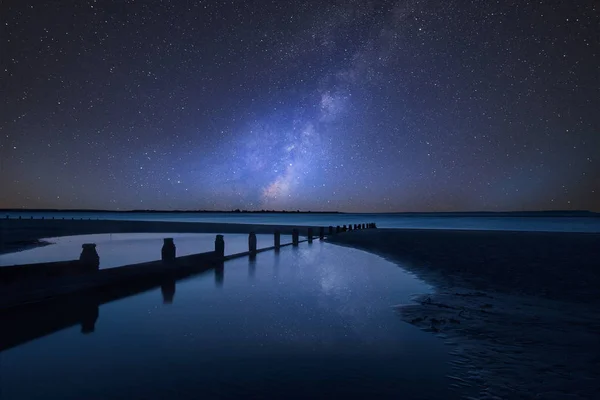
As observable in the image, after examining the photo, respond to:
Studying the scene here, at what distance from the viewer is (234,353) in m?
6.46

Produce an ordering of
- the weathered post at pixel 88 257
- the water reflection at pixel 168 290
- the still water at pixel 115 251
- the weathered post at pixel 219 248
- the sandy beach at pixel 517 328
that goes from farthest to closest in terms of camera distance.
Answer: the still water at pixel 115 251
the weathered post at pixel 219 248
the weathered post at pixel 88 257
the water reflection at pixel 168 290
the sandy beach at pixel 517 328

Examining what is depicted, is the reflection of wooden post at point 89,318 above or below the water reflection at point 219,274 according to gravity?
above

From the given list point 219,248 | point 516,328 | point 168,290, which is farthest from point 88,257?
point 516,328

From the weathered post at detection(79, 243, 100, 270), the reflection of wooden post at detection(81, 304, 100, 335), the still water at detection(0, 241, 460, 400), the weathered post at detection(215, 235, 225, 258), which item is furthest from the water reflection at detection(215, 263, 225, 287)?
the reflection of wooden post at detection(81, 304, 100, 335)

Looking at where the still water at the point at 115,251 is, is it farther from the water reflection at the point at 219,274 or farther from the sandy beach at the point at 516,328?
the sandy beach at the point at 516,328

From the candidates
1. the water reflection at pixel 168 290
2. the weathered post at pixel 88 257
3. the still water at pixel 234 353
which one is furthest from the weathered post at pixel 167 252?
the still water at pixel 234 353

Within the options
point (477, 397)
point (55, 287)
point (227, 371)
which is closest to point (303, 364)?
point (227, 371)

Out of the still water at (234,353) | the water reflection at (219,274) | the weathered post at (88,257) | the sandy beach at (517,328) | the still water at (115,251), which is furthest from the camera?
the still water at (115,251)

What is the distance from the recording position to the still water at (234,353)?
4984 mm

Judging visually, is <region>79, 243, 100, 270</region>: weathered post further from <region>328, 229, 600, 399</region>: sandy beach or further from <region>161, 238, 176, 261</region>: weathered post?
<region>328, 229, 600, 399</region>: sandy beach

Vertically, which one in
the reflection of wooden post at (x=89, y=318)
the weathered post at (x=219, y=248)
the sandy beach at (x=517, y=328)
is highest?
the weathered post at (x=219, y=248)

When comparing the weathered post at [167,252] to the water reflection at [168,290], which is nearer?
the water reflection at [168,290]

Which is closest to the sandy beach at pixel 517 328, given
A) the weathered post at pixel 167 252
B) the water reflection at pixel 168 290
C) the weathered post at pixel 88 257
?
the water reflection at pixel 168 290

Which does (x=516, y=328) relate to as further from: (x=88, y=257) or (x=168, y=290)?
(x=88, y=257)
